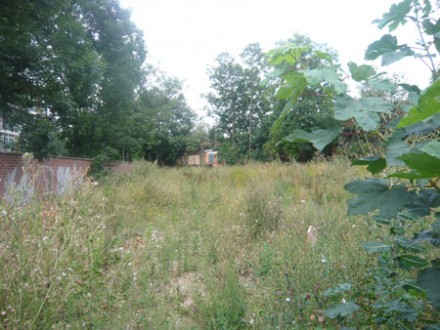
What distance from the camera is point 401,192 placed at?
1.00 meters

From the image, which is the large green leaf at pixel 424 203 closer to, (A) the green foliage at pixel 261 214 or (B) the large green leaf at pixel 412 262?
(B) the large green leaf at pixel 412 262

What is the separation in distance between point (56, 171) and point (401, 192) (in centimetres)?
1225

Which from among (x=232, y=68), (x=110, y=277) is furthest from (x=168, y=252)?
(x=232, y=68)

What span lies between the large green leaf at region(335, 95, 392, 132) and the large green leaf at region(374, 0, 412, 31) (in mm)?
352

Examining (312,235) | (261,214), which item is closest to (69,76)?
(261,214)

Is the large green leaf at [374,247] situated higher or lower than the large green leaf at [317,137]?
lower

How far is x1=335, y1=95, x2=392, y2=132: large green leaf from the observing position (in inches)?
31.5

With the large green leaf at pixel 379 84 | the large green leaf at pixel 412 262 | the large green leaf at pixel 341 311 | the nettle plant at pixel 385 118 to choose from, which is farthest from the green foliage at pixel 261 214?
the large green leaf at pixel 379 84

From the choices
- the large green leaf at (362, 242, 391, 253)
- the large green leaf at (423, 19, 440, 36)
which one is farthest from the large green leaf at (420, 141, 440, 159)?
the large green leaf at (362, 242, 391, 253)

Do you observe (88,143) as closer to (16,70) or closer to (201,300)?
(16,70)

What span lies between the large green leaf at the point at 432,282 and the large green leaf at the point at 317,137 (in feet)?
1.77

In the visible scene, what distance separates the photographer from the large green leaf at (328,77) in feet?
2.70

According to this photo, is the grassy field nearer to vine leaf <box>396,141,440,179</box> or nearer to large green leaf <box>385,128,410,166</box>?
large green leaf <box>385,128,410,166</box>

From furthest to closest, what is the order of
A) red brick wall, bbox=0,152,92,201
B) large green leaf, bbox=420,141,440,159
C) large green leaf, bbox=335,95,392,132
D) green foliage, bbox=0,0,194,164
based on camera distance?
1. green foliage, bbox=0,0,194,164
2. red brick wall, bbox=0,152,92,201
3. large green leaf, bbox=335,95,392,132
4. large green leaf, bbox=420,141,440,159
